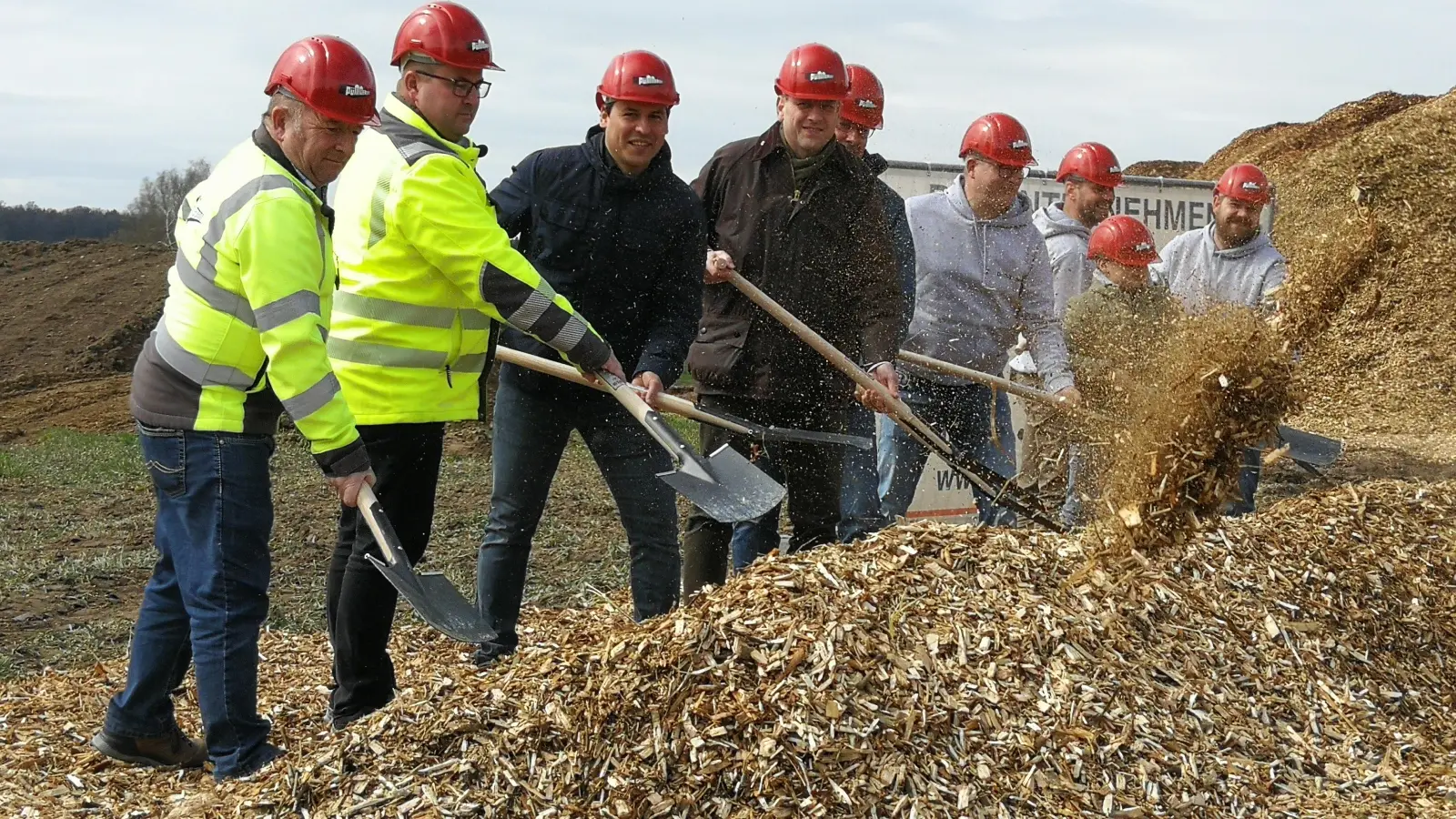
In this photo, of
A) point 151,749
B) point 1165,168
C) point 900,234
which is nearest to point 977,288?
point 900,234

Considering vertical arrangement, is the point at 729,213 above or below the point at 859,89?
below

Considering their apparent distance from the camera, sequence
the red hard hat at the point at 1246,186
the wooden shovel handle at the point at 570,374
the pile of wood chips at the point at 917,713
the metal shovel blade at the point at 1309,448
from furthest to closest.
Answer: the red hard hat at the point at 1246,186, the metal shovel blade at the point at 1309,448, the wooden shovel handle at the point at 570,374, the pile of wood chips at the point at 917,713

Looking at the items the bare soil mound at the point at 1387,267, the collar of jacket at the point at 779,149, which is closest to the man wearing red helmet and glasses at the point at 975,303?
Result: the collar of jacket at the point at 779,149

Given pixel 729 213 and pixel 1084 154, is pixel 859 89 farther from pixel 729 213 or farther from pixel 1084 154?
pixel 1084 154

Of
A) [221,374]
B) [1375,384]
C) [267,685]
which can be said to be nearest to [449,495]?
[267,685]

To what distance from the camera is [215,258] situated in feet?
11.5

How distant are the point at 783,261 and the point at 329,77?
2001 mm

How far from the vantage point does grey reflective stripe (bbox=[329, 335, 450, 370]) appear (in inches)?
155

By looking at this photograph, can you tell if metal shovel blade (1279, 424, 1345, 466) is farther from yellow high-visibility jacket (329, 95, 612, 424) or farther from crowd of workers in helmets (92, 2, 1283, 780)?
yellow high-visibility jacket (329, 95, 612, 424)

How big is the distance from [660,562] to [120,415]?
1083 cm

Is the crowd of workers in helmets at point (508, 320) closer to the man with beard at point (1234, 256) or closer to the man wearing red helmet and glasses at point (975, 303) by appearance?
the man wearing red helmet and glasses at point (975, 303)

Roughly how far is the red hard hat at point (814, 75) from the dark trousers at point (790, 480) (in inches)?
41.9

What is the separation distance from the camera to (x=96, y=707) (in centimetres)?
448

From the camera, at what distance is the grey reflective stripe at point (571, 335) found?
3986 millimetres
